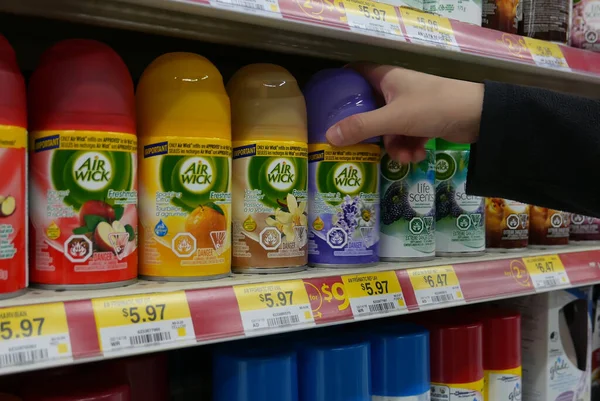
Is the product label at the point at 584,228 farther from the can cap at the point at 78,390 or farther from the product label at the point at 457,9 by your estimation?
the can cap at the point at 78,390

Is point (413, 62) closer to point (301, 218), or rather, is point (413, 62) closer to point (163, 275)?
point (301, 218)

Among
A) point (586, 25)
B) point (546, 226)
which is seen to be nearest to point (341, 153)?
point (546, 226)

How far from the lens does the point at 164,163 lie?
732mm

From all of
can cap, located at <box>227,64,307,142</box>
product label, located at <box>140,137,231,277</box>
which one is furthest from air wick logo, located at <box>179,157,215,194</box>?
can cap, located at <box>227,64,307,142</box>

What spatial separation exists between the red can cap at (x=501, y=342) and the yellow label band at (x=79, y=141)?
29.1 inches

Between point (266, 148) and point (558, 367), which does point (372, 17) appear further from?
point (558, 367)

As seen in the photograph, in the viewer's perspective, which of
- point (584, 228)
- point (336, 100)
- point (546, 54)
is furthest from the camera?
point (584, 228)

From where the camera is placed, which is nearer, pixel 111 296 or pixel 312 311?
pixel 111 296

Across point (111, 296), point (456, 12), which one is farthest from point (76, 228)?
point (456, 12)

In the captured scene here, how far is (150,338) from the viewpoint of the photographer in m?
0.64

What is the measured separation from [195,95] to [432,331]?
1.88 feet

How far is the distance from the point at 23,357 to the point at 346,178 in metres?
0.49

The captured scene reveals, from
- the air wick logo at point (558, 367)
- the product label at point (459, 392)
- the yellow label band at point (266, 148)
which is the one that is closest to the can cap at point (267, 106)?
the yellow label band at point (266, 148)

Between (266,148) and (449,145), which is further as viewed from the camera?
(449,145)
